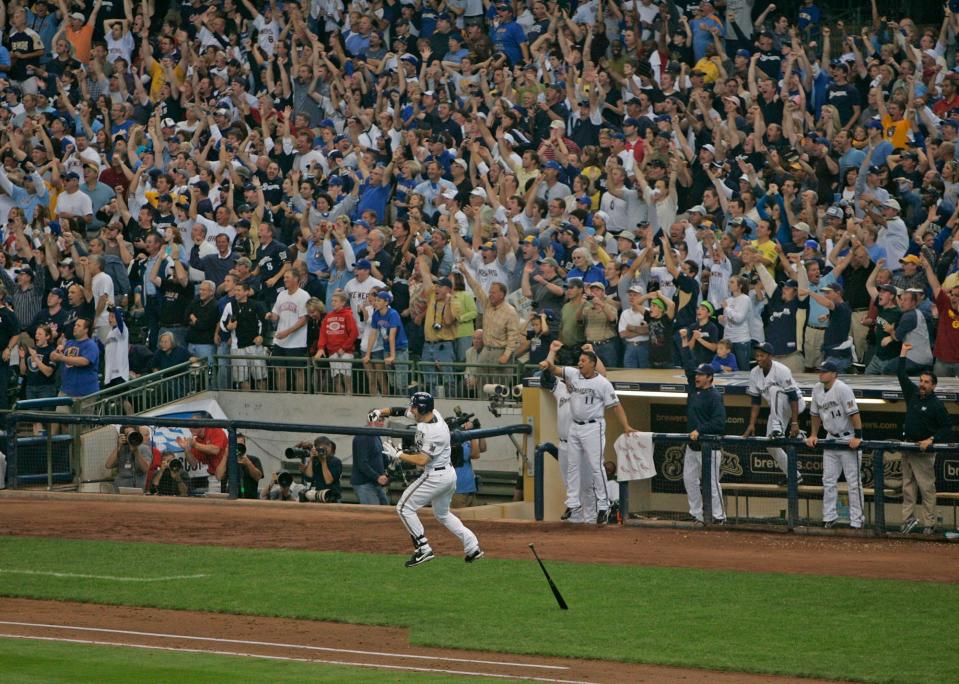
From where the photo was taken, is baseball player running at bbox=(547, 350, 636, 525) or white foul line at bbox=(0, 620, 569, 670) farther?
baseball player running at bbox=(547, 350, 636, 525)

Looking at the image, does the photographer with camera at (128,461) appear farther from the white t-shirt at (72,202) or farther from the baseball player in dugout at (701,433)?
the baseball player in dugout at (701,433)

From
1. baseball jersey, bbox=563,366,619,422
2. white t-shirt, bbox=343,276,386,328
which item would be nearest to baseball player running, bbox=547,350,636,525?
baseball jersey, bbox=563,366,619,422

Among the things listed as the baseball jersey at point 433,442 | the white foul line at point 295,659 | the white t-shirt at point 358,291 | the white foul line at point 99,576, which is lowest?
the white foul line at point 295,659

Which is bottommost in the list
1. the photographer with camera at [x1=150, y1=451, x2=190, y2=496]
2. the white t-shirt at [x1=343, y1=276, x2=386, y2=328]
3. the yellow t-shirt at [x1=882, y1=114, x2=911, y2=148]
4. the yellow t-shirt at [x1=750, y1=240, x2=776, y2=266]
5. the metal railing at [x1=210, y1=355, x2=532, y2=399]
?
the photographer with camera at [x1=150, y1=451, x2=190, y2=496]

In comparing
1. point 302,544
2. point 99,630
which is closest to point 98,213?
point 302,544

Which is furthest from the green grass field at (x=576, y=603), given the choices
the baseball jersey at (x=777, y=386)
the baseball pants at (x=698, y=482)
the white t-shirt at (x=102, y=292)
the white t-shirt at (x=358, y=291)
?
→ the white t-shirt at (x=102, y=292)

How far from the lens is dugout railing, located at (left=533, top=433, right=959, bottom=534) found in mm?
16500

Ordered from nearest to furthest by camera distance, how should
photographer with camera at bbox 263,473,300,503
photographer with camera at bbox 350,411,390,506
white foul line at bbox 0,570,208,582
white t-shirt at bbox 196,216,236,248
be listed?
white foul line at bbox 0,570,208,582 < photographer with camera at bbox 350,411,390,506 < photographer with camera at bbox 263,473,300,503 < white t-shirt at bbox 196,216,236,248

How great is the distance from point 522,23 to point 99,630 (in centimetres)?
1522

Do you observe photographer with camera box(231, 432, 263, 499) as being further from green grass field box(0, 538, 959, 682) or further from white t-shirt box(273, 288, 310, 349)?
green grass field box(0, 538, 959, 682)

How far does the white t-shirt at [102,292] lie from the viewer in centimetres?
2239

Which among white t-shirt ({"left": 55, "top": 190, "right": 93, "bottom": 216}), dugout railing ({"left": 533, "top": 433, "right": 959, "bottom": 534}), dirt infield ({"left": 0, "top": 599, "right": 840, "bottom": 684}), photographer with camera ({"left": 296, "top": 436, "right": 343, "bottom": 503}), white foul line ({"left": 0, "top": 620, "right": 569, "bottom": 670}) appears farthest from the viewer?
white t-shirt ({"left": 55, "top": 190, "right": 93, "bottom": 216})

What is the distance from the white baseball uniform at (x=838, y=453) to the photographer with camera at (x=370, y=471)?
514cm

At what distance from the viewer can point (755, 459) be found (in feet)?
57.5
